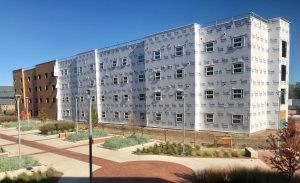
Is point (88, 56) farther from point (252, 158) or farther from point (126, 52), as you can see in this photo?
point (252, 158)

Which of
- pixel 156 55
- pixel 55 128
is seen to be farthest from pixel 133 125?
pixel 156 55

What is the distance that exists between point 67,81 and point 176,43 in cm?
3018

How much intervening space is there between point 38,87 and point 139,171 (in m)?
54.9

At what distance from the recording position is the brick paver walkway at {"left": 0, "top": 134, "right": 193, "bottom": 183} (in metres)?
15.7

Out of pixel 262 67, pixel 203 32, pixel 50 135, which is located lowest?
pixel 50 135

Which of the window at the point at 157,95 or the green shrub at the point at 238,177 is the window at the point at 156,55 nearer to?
the window at the point at 157,95

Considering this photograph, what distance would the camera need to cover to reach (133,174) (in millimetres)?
16672

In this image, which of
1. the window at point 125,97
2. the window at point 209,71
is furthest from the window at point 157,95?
the window at point 209,71

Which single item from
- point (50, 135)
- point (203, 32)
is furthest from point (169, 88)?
point (50, 135)

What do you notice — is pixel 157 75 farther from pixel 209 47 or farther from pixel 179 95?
pixel 209 47

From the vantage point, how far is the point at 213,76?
1331 inches

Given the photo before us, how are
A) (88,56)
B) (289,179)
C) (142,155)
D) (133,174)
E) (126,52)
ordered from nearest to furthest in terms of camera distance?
(289,179), (133,174), (142,155), (126,52), (88,56)

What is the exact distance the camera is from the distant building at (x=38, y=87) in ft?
200

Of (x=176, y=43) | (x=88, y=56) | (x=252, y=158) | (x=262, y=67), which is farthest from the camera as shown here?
(x=88, y=56)
